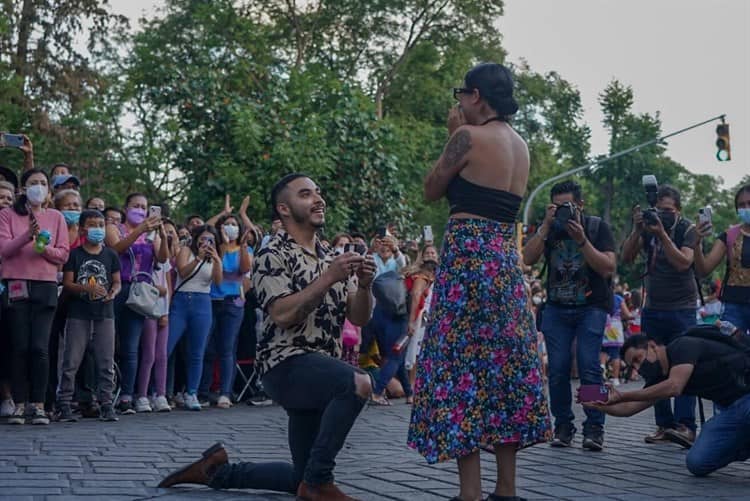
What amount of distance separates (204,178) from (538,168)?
28.0 meters

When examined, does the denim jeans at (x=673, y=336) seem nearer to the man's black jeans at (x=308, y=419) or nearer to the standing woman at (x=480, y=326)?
the standing woman at (x=480, y=326)

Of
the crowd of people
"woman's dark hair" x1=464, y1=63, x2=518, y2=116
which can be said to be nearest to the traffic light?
the crowd of people

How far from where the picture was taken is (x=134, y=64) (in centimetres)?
3662

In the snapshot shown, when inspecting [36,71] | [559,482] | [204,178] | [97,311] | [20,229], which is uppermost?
[36,71]

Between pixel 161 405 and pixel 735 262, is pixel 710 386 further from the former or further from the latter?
pixel 161 405

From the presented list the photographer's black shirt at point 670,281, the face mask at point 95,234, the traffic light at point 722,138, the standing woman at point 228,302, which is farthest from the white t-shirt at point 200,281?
the traffic light at point 722,138

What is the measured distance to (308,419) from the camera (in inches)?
221

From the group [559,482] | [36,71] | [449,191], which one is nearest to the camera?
[449,191]

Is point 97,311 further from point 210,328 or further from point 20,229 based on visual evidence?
point 210,328

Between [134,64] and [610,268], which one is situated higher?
[134,64]

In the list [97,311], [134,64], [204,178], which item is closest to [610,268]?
[97,311]

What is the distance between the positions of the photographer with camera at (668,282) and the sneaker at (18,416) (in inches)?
209

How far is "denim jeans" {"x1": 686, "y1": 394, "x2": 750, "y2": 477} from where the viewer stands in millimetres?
7141

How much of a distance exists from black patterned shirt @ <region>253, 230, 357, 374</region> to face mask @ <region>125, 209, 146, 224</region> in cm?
624
